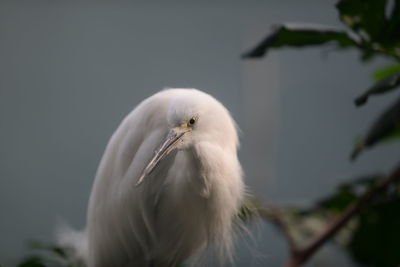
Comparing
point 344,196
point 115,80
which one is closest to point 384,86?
point 344,196

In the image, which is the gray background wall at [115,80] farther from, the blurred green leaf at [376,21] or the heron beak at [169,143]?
the blurred green leaf at [376,21]

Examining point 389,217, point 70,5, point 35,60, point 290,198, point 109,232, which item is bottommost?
point 290,198

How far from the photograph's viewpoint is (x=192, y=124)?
950 millimetres

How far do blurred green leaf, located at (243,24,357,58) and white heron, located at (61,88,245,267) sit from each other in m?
0.18

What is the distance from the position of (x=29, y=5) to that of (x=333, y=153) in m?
1.68

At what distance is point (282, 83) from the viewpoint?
8.14 ft

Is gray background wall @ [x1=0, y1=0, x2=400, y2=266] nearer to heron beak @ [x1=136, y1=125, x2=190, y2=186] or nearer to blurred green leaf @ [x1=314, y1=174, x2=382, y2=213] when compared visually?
blurred green leaf @ [x1=314, y1=174, x2=382, y2=213]

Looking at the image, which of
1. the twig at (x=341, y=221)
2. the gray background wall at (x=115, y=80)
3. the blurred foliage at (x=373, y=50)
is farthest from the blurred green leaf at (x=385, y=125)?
the gray background wall at (x=115, y=80)

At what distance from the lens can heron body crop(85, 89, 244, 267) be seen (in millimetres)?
986

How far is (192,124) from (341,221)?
0.52 m

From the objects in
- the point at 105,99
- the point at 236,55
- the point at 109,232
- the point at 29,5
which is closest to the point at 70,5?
the point at 29,5

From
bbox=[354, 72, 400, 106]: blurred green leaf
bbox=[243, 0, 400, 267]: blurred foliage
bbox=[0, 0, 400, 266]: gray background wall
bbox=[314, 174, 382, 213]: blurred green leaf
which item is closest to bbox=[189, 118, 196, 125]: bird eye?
bbox=[243, 0, 400, 267]: blurred foliage

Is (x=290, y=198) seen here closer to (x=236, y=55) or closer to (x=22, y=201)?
(x=236, y=55)

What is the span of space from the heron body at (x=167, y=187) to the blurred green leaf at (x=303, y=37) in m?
0.18
